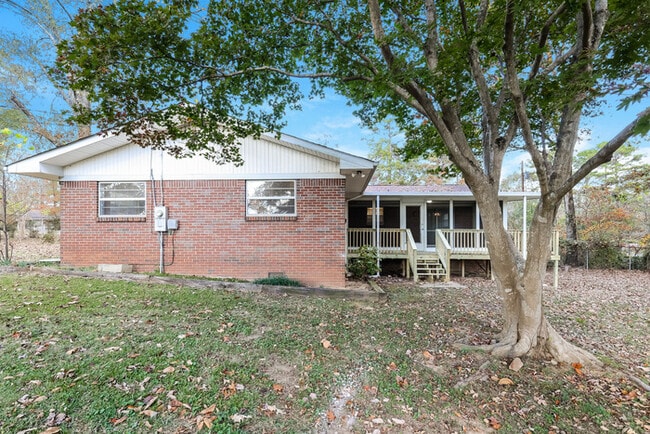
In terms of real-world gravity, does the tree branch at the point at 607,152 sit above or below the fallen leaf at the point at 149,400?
above

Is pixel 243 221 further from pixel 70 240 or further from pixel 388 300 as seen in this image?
pixel 70 240

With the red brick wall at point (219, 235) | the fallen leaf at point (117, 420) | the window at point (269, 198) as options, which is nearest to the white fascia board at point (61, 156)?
the red brick wall at point (219, 235)

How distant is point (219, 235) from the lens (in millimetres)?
7797

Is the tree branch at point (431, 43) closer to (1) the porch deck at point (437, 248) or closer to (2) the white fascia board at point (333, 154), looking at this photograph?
(2) the white fascia board at point (333, 154)

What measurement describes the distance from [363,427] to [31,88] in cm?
1685

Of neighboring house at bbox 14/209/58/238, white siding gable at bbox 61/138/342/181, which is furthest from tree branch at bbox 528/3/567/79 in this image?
neighboring house at bbox 14/209/58/238

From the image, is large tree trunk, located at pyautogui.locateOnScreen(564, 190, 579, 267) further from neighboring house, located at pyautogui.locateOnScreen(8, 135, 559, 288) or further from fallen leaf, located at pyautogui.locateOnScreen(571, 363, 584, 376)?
fallen leaf, located at pyautogui.locateOnScreen(571, 363, 584, 376)

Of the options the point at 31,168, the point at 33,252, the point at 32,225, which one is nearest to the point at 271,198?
the point at 31,168

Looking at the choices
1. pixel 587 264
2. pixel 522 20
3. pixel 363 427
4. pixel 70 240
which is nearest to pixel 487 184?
pixel 522 20

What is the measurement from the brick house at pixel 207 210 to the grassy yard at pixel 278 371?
81.7 inches

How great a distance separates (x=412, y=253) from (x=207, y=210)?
22.2 ft

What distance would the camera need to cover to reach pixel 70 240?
26.0 ft

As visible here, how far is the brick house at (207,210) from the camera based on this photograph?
24.8 ft

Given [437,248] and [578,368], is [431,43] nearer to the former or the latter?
[578,368]
